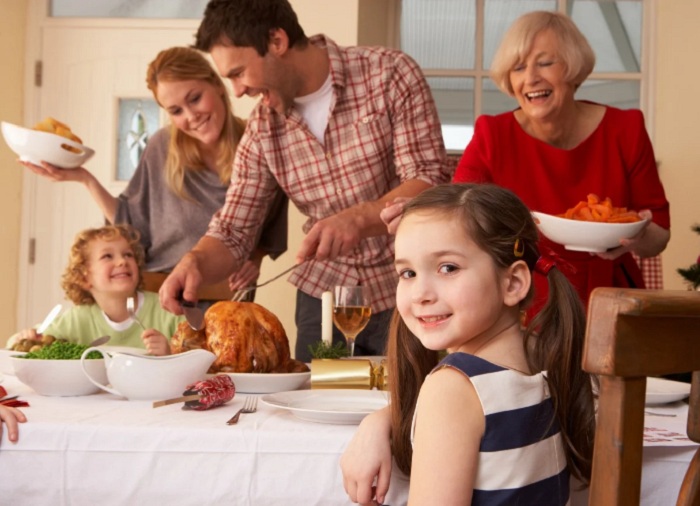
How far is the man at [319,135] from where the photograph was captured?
2186 millimetres

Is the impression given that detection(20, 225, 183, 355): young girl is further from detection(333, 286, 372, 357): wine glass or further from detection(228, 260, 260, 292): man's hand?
detection(333, 286, 372, 357): wine glass

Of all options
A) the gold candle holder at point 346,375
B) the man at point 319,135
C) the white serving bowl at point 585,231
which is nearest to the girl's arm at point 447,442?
the gold candle holder at point 346,375

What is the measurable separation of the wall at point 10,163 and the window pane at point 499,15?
7.10 feet

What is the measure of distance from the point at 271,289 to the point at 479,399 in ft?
9.76

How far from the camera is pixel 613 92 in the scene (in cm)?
409

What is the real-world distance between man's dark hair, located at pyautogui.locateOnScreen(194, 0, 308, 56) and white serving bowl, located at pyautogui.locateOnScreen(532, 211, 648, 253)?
0.87 metres

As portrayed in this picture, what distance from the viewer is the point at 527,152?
212cm

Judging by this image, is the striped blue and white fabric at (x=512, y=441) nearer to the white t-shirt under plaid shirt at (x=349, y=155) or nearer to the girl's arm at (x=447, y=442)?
the girl's arm at (x=447, y=442)

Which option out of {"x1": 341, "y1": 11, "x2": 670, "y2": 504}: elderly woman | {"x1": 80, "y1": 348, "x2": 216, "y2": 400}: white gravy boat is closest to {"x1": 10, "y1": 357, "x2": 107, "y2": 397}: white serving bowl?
{"x1": 80, "y1": 348, "x2": 216, "y2": 400}: white gravy boat

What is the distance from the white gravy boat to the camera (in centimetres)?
128

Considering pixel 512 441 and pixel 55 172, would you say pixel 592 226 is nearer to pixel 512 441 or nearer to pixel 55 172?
pixel 512 441

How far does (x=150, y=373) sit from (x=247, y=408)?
0.17 meters

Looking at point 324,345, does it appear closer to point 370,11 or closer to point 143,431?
point 143,431

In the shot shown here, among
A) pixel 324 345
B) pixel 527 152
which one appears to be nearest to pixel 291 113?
pixel 527 152
